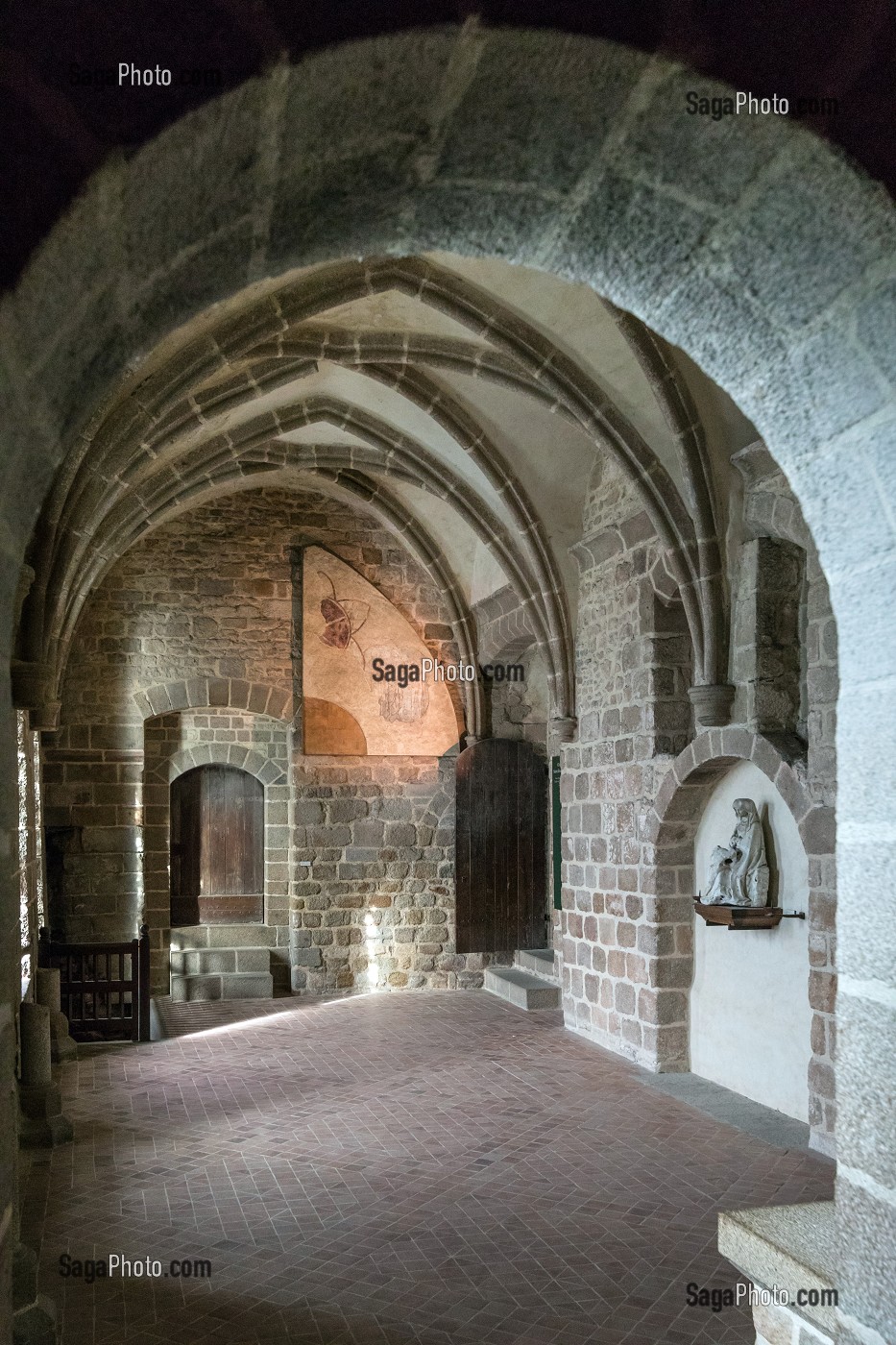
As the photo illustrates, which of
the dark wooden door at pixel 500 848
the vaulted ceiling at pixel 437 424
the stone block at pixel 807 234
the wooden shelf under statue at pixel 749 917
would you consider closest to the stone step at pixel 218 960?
the dark wooden door at pixel 500 848

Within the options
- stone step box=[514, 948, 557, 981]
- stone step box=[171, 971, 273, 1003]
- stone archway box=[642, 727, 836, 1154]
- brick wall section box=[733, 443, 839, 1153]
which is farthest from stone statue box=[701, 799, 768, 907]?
stone step box=[171, 971, 273, 1003]

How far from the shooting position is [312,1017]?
8961 millimetres

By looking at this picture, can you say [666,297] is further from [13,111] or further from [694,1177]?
[694,1177]

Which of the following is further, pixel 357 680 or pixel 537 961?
pixel 357 680

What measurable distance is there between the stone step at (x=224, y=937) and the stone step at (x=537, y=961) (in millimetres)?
2296

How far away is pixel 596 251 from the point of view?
184cm

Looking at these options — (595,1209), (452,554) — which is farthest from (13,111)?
(452,554)

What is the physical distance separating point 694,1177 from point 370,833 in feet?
18.9

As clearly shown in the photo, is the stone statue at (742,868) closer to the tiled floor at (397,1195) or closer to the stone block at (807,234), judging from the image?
the tiled floor at (397,1195)

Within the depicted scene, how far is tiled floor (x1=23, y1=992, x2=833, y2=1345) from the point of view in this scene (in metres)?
3.65

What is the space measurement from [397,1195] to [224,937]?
227 inches

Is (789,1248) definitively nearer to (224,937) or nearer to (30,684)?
(30,684)

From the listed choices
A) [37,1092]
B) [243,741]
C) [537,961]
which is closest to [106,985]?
[37,1092]

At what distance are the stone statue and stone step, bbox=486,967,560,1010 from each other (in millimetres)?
3140
